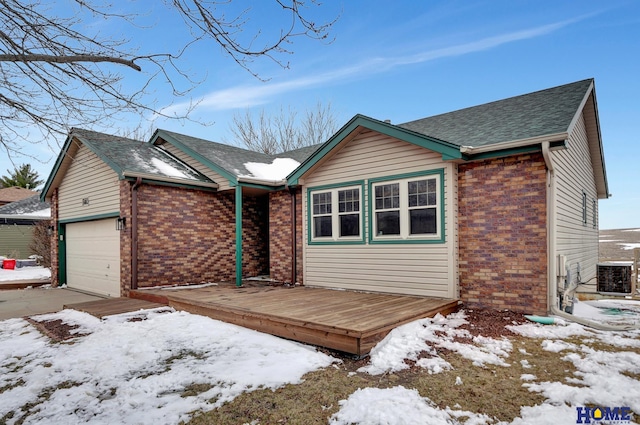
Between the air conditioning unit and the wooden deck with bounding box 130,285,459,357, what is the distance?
4.88 metres

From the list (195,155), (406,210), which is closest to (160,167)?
(195,155)

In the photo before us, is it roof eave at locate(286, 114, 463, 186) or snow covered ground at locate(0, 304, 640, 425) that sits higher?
roof eave at locate(286, 114, 463, 186)

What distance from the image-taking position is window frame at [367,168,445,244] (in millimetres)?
7027

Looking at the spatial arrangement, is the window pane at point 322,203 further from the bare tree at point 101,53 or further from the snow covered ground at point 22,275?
the snow covered ground at point 22,275

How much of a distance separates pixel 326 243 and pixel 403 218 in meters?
2.17

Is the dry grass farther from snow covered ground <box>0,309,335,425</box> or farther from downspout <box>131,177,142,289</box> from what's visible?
downspout <box>131,177,142,289</box>

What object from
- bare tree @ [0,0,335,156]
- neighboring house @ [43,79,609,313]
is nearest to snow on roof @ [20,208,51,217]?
neighboring house @ [43,79,609,313]

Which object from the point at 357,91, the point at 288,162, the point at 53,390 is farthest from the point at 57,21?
the point at 357,91

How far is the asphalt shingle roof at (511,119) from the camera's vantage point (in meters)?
6.48

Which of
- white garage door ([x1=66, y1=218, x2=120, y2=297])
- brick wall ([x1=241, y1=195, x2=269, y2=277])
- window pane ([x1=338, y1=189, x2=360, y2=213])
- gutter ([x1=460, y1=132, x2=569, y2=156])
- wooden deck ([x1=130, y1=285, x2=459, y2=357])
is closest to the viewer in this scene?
wooden deck ([x1=130, y1=285, x2=459, y2=357])

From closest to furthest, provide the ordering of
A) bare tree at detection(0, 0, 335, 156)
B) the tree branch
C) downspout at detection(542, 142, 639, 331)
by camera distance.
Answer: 1. the tree branch
2. bare tree at detection(0, 0, 335, 156)
3. downspout at detection(542, 142, 639, 331)

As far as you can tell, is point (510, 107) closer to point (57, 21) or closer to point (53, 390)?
point (57, 21)

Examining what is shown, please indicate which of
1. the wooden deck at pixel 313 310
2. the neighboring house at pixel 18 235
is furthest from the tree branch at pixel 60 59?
the neighboring house at pixel 18 235

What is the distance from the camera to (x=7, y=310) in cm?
859
